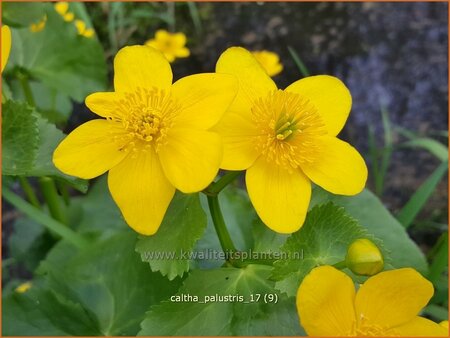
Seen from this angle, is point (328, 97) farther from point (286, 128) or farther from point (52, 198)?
point (52, 198)

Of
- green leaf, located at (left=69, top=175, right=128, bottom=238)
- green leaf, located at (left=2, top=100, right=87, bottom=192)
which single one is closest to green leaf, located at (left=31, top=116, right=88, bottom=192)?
green leaf, located at (left=2, top=100, right=87, bottom=192)

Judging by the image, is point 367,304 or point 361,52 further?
point 361,52

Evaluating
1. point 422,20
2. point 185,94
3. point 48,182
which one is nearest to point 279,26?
point 422,20

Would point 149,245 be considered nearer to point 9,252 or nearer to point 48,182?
point 48,182

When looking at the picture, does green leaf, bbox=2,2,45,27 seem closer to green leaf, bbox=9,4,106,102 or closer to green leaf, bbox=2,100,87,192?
green leaf, bbox=9,4,106,102

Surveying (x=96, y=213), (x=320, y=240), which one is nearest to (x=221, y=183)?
(x=320, y=240)

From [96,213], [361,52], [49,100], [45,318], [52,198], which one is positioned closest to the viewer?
[45,318]
